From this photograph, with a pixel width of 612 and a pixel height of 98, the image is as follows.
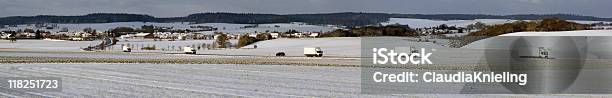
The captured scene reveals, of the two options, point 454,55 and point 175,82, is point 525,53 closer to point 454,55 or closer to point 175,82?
point 175,82

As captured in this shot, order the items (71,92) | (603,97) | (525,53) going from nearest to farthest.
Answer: (525,53) < (603,97) < (71,92)

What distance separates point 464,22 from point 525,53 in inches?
4011

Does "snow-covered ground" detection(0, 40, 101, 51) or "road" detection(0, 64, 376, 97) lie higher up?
"snow-covered ground" detection(0, 40, 101, 51)

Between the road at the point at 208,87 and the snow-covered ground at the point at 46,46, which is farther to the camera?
the snow-covered ground at the point at 46,46

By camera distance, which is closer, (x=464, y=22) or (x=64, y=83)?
(x=64, y=83)

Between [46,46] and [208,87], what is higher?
[46,46]

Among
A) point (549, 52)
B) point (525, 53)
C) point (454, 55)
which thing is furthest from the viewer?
point (454, 55)

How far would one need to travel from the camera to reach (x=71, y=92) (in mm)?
19875

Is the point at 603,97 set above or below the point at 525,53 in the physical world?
below

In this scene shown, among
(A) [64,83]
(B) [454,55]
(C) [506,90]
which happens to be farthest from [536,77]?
(B) [454,55]

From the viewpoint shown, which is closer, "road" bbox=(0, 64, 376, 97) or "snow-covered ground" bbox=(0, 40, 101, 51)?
"road" bbox=(0, 64, 376, 97)

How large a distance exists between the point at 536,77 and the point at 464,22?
9517 centimetres

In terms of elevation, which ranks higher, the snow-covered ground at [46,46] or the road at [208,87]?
the snow-covered ground at [46,46]

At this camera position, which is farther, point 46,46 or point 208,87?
point 46,46
